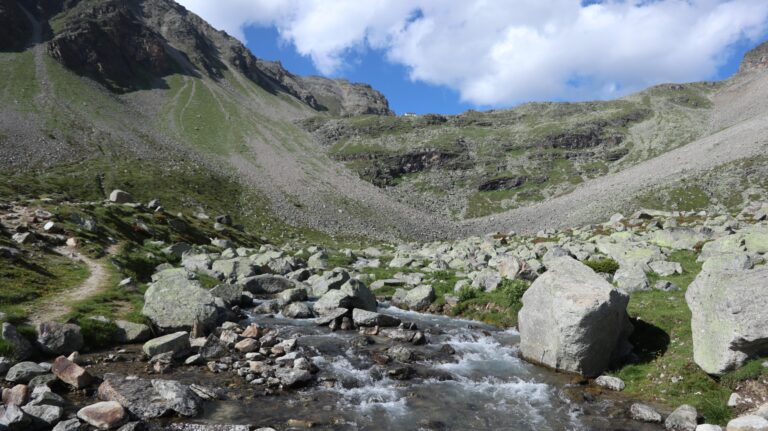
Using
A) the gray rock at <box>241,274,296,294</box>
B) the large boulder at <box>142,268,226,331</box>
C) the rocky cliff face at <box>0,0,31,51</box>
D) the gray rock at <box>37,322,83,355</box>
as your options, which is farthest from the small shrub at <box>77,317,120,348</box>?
the rocky cliff face at <box>0,0,31,51</box>

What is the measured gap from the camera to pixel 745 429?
12656mm

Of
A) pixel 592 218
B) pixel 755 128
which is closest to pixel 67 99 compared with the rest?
pixel 592 218

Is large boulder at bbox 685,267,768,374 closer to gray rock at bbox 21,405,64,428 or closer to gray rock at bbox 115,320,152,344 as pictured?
gray rock at bbox 21,405,64,428

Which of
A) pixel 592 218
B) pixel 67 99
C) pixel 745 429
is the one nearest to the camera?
pixel 745 429

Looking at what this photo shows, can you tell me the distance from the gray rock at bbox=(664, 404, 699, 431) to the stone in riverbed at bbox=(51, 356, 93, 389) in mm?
20074

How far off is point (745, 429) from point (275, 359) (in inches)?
662

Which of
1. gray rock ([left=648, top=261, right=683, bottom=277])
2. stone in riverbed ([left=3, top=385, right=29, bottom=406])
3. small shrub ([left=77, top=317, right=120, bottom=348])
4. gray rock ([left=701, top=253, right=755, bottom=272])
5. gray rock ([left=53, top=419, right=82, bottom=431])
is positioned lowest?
gray rock ([left=53, top=419, right=82, bottom=431])

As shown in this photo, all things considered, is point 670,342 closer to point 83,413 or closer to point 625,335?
point 625,335

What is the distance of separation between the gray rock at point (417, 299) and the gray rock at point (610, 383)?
14885mm

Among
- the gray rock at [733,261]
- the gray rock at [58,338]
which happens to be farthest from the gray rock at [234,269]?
the gray rock at [733,261]

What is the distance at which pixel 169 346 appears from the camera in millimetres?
18812

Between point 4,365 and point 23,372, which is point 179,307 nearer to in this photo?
point 4,365

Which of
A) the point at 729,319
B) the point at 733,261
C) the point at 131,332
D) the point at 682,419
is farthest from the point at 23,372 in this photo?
the point at 733,261

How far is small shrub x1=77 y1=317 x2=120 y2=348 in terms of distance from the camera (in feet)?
64.4
